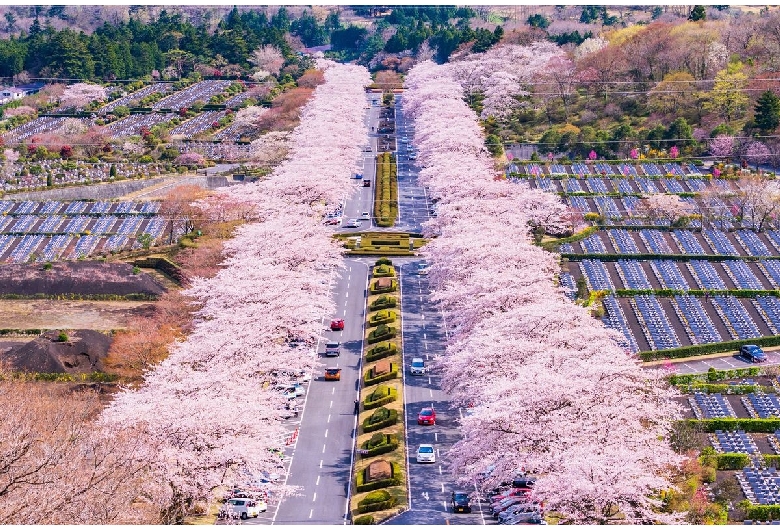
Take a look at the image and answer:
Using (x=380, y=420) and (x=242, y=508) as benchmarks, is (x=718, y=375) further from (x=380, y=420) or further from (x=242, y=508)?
(x=242, y=508)

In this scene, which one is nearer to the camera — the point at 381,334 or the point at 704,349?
the point at 704,349

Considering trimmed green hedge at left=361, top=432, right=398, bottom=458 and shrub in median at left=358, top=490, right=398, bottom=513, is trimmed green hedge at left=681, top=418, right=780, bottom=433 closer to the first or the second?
trimmed green hedge at left=361, top=432, right=398, bottom=458

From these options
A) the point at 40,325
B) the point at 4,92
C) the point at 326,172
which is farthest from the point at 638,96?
the point at 4,92

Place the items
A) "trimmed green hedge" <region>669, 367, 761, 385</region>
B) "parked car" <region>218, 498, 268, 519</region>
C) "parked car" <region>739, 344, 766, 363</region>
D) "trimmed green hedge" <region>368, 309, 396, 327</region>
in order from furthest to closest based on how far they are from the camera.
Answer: "trimmed green hedge" <region>368, 309, 396, 327</region>
"parked car" <region>739, 344, 766, 363</region>
"trimmed green hedge" <region>669, 367, 761, 385</region>
"parked car" <region>218, 498, 268, 519</region>

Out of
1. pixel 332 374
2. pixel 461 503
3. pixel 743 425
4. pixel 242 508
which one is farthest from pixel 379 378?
pixel 743 425

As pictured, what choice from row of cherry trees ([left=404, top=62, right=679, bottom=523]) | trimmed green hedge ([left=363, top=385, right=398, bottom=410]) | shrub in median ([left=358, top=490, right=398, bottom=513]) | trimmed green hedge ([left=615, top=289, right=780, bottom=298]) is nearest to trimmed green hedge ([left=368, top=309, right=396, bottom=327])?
row of cherry trees ([left=404, top=62, right=679, bottom=523])

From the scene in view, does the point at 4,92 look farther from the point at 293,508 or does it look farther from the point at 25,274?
the point at 293,508
